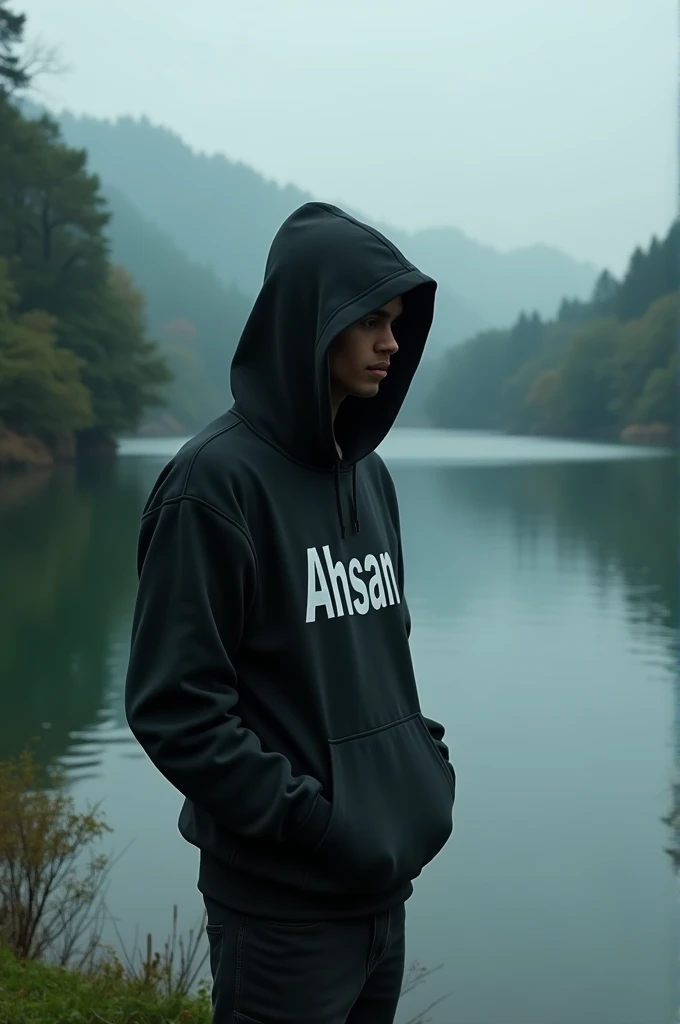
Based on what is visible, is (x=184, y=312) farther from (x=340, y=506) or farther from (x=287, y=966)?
(x=287, y=966)

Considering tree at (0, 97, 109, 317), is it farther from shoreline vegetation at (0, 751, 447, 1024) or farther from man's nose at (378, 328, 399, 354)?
man's nose at (378, 328, 399, 354)

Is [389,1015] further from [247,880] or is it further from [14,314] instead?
[14,314]

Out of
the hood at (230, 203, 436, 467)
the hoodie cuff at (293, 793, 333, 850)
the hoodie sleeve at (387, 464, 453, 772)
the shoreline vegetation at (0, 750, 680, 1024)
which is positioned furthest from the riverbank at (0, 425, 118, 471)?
the hoodie cuff at (293, 793, 333, 850)

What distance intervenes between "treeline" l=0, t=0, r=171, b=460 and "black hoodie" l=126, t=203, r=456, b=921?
30.6 meters

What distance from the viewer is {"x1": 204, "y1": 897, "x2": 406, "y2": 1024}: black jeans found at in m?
1.58

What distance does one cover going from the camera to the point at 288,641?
1631 millimetres

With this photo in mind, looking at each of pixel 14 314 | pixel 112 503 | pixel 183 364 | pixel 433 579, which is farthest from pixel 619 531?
pixel 183 364

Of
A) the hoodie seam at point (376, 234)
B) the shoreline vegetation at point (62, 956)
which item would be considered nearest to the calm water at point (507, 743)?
the shoreline vegetation at point (62, 956)

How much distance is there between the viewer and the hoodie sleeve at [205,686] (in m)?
1.52

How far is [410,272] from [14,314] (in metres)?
36.0

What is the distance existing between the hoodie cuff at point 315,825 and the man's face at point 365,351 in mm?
600

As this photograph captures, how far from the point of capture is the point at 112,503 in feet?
74.8

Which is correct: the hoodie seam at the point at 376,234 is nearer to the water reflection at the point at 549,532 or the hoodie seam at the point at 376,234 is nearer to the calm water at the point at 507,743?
the calm water at the point at 507,743

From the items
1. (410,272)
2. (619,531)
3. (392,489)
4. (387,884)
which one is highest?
(410,272)
